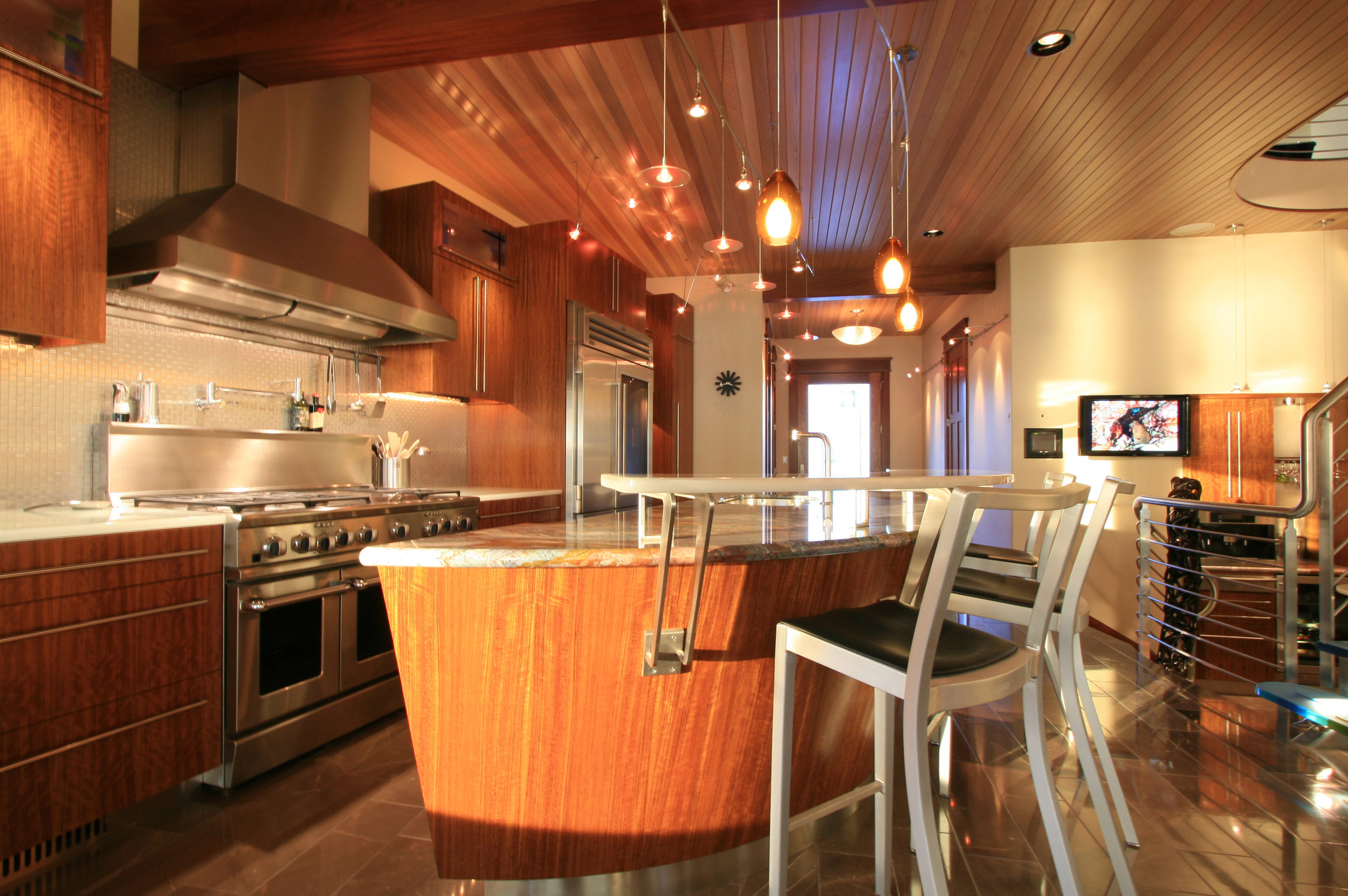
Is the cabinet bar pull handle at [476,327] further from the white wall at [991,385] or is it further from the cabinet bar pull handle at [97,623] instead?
the white wall at [991,385]

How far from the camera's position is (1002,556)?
2.34 metres

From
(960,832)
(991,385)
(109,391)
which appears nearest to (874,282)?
(991,385)

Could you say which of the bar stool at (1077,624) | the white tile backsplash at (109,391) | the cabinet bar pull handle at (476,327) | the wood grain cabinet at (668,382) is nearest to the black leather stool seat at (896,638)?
the bar stool at (1077,624)

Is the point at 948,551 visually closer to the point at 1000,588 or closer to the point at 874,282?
the point at 1000,588

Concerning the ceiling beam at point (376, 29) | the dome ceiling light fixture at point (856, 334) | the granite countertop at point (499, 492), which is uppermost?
the ceiling beam at point (376, 29)

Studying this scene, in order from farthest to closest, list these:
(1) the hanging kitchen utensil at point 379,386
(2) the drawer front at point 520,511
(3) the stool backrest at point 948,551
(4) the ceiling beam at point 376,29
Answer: (1) the hanging kitchen utensil at point 379,386, (2) the drawer front at point 520,511, (4) the ceiling beam at point 376,29, (3) the stool backrest at point 948,551

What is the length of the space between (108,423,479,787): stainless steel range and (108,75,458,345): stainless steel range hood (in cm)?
60

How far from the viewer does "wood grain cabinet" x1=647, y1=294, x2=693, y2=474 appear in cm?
596

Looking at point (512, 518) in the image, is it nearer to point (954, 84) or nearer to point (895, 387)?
point (954, 84)

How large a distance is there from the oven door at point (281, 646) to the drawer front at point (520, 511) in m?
0.89

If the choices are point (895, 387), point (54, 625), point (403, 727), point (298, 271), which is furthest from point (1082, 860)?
point (895, 387)

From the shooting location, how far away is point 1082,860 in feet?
5.84

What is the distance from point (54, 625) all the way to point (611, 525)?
1.47 m

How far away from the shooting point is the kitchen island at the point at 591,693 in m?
1.45
